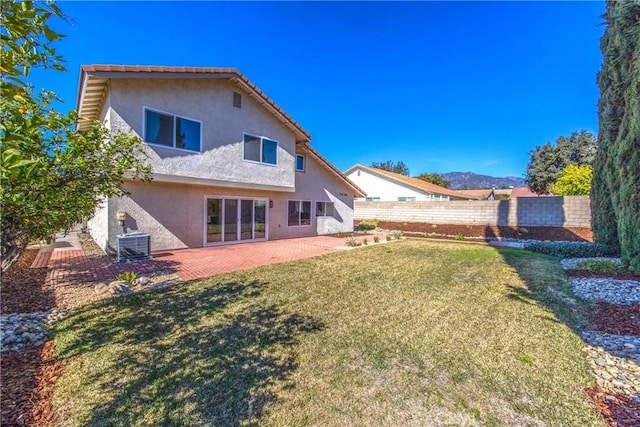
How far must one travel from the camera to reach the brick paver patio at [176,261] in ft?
26.1

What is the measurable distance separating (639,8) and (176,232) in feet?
53.3

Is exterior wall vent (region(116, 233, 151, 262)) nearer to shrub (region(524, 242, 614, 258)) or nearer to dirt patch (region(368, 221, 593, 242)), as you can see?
dirt patch (region(368, 221, 593, 242))

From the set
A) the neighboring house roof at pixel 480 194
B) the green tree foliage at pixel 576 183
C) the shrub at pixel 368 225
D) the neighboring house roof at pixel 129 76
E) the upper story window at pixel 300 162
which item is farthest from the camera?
the neighboring house roof at pixel 480 194

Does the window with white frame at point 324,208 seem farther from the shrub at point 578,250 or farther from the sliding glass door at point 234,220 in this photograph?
the shrub at point 578,250

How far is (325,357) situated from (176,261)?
7.85 m

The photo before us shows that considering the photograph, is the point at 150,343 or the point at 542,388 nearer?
the point at 542,388

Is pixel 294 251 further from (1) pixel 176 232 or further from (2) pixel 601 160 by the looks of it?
(2) pixel 601 160

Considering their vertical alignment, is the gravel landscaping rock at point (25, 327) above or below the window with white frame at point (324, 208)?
below

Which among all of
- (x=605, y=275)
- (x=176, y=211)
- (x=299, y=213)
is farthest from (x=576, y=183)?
(x=176, y=211)

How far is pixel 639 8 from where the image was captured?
6973 mm

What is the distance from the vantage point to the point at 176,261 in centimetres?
978

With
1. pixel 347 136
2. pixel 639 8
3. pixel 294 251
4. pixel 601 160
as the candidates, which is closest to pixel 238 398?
pixel 294 251

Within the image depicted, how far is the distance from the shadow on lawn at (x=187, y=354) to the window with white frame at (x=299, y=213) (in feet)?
36.5

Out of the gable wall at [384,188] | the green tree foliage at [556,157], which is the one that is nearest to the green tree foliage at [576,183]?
the green tree foliage at [556,157]
